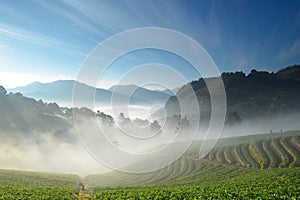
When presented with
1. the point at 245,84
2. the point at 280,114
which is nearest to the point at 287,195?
the point at 280,114

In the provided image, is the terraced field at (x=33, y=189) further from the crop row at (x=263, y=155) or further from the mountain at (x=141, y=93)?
the crop row at (x=263, y=155)

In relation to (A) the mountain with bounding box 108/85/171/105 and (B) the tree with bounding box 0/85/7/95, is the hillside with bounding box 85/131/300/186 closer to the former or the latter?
(A) the mountain with bounding box 108/85/171/105

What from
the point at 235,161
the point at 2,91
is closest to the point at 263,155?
the point at 235,161

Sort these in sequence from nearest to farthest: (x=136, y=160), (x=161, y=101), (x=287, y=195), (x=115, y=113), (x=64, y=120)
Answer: (x=287, y=195) → (x=115, y=113) → (x=161, y=101) → (x=136, y=160) → (x=64, y=120)

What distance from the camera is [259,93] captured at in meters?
174

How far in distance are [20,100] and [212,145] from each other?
155 meters

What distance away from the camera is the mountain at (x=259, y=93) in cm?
14500

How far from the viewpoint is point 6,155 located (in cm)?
13725

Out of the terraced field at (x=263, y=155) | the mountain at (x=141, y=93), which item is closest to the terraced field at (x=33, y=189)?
the mountain at (x=141, y=93)

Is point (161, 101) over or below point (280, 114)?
below

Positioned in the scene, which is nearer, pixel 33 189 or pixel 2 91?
pixel 33 189

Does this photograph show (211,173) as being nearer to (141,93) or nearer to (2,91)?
(141,93)

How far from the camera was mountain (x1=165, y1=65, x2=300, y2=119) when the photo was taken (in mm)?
145000

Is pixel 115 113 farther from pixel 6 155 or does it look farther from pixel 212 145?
pixel 6 155
